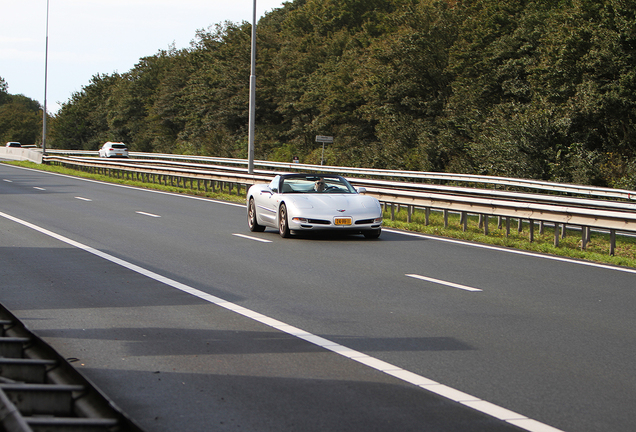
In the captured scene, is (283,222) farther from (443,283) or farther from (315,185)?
(443,283)

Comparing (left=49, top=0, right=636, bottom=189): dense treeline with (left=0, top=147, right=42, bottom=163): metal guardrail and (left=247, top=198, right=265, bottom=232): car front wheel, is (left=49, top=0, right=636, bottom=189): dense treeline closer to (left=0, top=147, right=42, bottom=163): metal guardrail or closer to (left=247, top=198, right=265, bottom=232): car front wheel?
(left=0, top=147, right=42, bottom=163): metal guardrail

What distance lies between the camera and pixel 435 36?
4716cm

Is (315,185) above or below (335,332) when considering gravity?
above

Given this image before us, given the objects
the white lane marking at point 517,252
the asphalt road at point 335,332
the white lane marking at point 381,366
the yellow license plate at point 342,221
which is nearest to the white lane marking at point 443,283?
the asphalt road at point 335,332

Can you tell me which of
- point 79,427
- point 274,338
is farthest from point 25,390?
point 274,338

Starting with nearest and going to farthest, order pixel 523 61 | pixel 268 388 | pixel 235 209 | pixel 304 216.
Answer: pixel 268 388
pixel 304 216
pixel 235 209
pixel 523 61

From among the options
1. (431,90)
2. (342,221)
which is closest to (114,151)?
(431,90)

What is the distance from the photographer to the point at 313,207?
560 inches

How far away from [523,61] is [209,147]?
3883 centimetres

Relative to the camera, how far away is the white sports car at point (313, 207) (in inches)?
555

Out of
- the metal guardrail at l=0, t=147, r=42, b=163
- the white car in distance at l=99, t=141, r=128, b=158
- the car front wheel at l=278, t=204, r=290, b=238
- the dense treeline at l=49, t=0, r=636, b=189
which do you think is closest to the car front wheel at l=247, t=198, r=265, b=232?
the car front wheel at l=278, t=204, r=290, b=238

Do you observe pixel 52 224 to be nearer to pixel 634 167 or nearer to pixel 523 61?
pixel 634 167

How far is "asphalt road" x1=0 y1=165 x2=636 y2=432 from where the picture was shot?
14.8 ft

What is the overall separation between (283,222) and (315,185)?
4.17 ft
